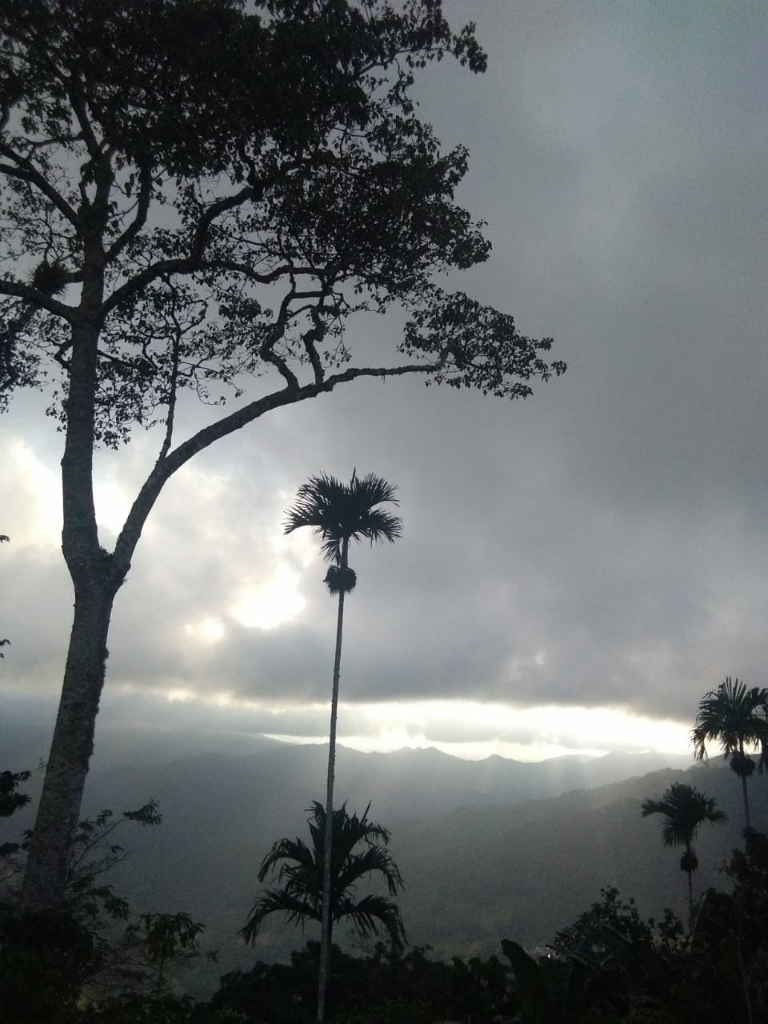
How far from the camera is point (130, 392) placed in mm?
13211

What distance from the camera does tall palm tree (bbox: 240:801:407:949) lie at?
1310cm

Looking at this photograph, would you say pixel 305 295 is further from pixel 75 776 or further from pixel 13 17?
pixel 75 776

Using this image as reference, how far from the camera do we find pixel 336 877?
546 inches

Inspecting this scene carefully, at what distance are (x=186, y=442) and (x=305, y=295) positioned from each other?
382cm

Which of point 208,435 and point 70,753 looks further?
point 208,435

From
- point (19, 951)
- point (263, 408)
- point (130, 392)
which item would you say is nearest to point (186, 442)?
point (263, 408)

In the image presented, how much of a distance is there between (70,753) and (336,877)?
765 centimetres

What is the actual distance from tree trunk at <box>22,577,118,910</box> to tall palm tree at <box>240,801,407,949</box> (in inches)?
209

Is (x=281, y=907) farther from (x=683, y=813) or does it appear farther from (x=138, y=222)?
(x=683, y=813)

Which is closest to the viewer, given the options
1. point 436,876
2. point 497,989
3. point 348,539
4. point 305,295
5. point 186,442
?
point 497,989

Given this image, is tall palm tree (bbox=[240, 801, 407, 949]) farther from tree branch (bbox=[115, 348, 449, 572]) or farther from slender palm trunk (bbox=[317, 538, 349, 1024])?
tree branch (bbox=[115, 348, 449, 572])

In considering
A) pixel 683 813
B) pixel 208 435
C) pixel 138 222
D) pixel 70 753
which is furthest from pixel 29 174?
pixel 683 813

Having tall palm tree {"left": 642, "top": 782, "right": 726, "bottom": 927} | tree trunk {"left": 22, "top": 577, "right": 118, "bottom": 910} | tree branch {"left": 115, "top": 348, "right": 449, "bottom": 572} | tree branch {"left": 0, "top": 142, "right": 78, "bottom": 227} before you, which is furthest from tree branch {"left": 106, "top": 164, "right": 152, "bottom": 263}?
tall palm tree {"left": 642, "top": 782, "right": 726, "bottom": 927}

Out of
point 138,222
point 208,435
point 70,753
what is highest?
point 138,222
